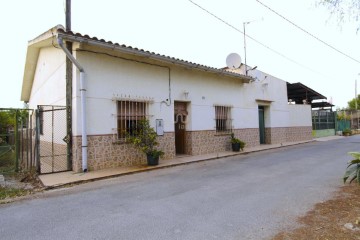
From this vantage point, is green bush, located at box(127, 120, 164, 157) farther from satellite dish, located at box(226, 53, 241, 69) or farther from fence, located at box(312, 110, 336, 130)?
fence, located at box(312, 110, 336, 130)

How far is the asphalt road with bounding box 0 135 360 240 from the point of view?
3691mm

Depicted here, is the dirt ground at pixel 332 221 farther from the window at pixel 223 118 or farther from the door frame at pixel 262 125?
the door frame at pixel 262 125

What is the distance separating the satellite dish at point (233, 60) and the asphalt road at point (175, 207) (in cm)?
834

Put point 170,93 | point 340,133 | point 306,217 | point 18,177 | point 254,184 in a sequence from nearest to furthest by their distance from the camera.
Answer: point 306,217, point 254,184, point 18,177, point 170,93, point 340,133

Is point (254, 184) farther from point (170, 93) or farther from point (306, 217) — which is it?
point (170, 93)

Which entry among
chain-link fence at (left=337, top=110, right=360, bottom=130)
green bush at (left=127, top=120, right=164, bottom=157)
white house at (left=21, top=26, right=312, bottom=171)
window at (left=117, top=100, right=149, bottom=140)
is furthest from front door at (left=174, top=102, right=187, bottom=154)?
chain-link fence at (left=337, top=110, right=360, bottom=130)

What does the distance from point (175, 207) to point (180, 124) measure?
7.04m

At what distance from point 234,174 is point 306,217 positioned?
3.56 metres

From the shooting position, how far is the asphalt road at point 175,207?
3.69 meters

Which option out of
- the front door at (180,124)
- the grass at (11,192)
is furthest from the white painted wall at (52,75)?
the front door at (180,124)

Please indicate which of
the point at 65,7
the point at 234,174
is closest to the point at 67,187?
the point at 234,174

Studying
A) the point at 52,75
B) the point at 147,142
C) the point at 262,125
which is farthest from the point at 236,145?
the point at 52,75

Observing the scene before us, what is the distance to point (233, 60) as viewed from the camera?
14.8 metres

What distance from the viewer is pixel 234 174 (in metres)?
7.62
